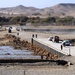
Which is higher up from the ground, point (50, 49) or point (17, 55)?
point (50, 49)

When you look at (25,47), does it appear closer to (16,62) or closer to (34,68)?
(16,62)

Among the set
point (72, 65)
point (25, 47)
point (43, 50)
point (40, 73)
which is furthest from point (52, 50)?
point (40, 73)

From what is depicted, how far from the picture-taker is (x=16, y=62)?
36.1 m

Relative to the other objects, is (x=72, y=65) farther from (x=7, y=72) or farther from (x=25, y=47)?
(x=25, y=47)

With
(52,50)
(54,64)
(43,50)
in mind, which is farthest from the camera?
(43,50)

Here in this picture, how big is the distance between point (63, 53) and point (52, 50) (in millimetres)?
5436

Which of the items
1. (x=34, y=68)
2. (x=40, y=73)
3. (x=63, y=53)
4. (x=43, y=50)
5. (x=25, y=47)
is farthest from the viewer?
(x=25, y=47)

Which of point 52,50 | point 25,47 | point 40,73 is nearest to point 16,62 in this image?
point 40,73

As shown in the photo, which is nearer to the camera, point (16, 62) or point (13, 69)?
point (13, 69)

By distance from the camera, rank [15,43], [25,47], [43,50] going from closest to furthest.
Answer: [43,50] < [25,47] < [15,43]

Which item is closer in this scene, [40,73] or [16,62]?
[40,73]

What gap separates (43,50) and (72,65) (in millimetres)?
16974

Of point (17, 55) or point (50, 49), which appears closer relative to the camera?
point (17, 55)

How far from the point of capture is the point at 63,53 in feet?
140
